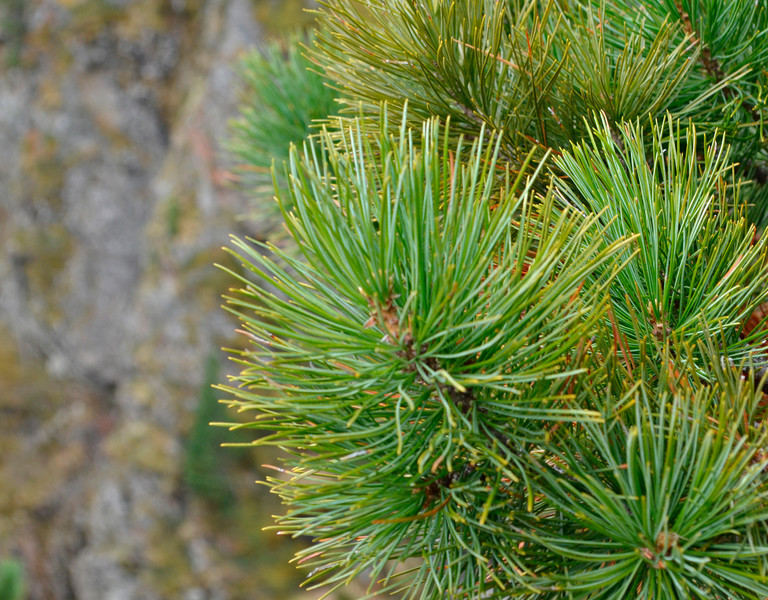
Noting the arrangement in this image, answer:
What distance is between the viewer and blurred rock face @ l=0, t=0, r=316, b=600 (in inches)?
242

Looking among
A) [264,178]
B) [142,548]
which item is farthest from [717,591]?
[142,548]

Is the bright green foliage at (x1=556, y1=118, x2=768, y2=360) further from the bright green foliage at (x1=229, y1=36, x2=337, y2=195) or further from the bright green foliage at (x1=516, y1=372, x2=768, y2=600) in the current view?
the bright green foliage at (x1=229, y1=36, x2=337, y2=195)

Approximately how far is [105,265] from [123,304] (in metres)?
0.74

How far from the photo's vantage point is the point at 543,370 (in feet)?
1.56

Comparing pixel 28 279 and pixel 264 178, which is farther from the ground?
pixel 264 178

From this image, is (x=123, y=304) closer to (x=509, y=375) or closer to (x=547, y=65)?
(x=547, y=65)

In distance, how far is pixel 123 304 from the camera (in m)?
8.41

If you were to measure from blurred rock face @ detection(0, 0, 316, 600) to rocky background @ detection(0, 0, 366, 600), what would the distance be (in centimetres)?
3

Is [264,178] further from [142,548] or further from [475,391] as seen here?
[142,548]

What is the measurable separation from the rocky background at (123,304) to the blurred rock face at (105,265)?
3 centimetres

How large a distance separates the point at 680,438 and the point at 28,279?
1062cm

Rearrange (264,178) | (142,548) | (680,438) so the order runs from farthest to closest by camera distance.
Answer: (142,548) → (264,178) → (680,438)

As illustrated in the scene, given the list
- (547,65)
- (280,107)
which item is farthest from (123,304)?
(547,65)

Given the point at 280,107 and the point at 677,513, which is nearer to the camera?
the point at 677,513
